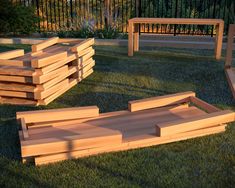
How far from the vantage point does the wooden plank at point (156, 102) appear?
451cm

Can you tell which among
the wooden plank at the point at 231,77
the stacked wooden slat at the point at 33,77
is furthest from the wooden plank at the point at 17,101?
the wooden plank at the point at 231,77

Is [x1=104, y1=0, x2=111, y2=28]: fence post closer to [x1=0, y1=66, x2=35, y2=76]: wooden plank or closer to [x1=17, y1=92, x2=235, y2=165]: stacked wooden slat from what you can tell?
[x1=0, y1=66, x2=35, y2=76]: wooden plank

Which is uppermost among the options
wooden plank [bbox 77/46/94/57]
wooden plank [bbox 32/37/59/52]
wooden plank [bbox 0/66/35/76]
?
wooden plank [bbox 32/37/59/52]

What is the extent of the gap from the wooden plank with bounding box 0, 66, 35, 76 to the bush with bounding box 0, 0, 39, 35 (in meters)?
6.15

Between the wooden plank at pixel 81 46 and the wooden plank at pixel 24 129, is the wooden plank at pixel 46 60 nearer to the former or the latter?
the wooden plank at pixel 81 46

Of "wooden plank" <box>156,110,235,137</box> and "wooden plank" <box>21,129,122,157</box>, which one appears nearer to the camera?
"wooden plank" <box>21,129,122,157</box>

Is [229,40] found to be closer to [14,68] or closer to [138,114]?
[138,114]

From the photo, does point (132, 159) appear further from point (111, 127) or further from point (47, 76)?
point (47, 76)

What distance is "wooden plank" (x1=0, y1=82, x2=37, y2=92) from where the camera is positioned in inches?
199

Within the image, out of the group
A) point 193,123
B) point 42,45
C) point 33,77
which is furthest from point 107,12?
point 193,123

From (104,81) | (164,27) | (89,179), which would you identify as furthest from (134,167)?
(164,27)

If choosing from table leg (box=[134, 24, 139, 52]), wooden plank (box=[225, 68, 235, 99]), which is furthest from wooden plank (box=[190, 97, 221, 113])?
table leg (box=[134, 24, 139, 52])

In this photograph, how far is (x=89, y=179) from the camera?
322cm

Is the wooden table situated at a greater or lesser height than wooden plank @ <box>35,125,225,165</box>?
greater
